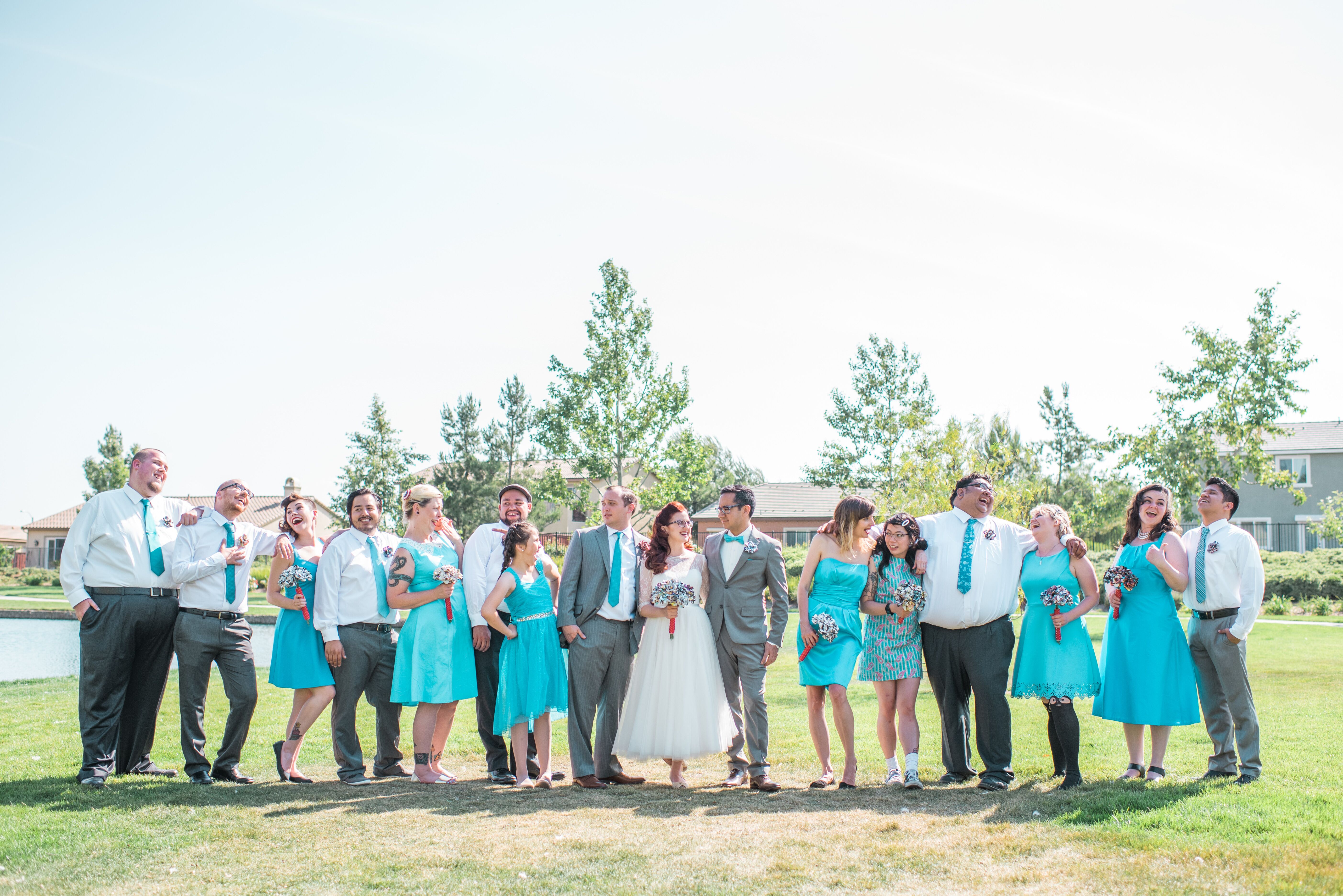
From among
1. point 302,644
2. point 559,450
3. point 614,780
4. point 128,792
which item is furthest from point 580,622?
point 559,450

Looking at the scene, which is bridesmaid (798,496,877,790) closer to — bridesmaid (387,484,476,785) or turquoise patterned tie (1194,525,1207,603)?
turquoise patterned tie (1194,525,1207,603)

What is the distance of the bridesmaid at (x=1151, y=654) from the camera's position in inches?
292

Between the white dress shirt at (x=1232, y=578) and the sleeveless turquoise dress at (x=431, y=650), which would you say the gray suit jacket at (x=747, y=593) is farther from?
the white dress shirt at (x=1232, y=578)

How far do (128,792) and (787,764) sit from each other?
5173 millimetres

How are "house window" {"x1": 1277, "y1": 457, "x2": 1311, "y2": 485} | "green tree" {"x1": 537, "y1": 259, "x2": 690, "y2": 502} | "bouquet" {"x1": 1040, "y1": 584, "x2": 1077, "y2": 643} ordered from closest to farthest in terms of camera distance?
"bouquet" {"x1": 1040, "y1": 584, "x2": 1077, "y2": 643} < "green tree" {"x1": 537, "y1": 259, "x2": 690, "y2": 502} < "house window" {"x1": 1277, "y1": 457, "x2": 1311, "y2": 485}

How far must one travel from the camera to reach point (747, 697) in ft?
25.2

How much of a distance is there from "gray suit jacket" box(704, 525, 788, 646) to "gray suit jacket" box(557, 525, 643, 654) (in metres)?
0.60

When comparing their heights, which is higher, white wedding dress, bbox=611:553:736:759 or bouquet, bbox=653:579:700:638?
bouquet, bbox=653:579:700:638

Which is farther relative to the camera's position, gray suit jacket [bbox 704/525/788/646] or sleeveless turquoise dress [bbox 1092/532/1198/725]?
gray suit jacket [bbox 704/525/788/646]

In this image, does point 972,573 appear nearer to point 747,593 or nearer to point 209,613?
point 747,593

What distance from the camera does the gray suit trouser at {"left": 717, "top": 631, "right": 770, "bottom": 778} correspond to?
7578mm

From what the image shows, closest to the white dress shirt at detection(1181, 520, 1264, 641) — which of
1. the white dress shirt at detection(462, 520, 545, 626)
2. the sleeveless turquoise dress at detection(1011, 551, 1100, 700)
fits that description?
the sleeveless turquoise dress at detection(1011, 551, 1100, 700)

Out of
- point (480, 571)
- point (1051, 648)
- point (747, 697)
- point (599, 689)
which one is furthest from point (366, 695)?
point (1051, 648)

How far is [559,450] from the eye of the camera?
1318 inches
